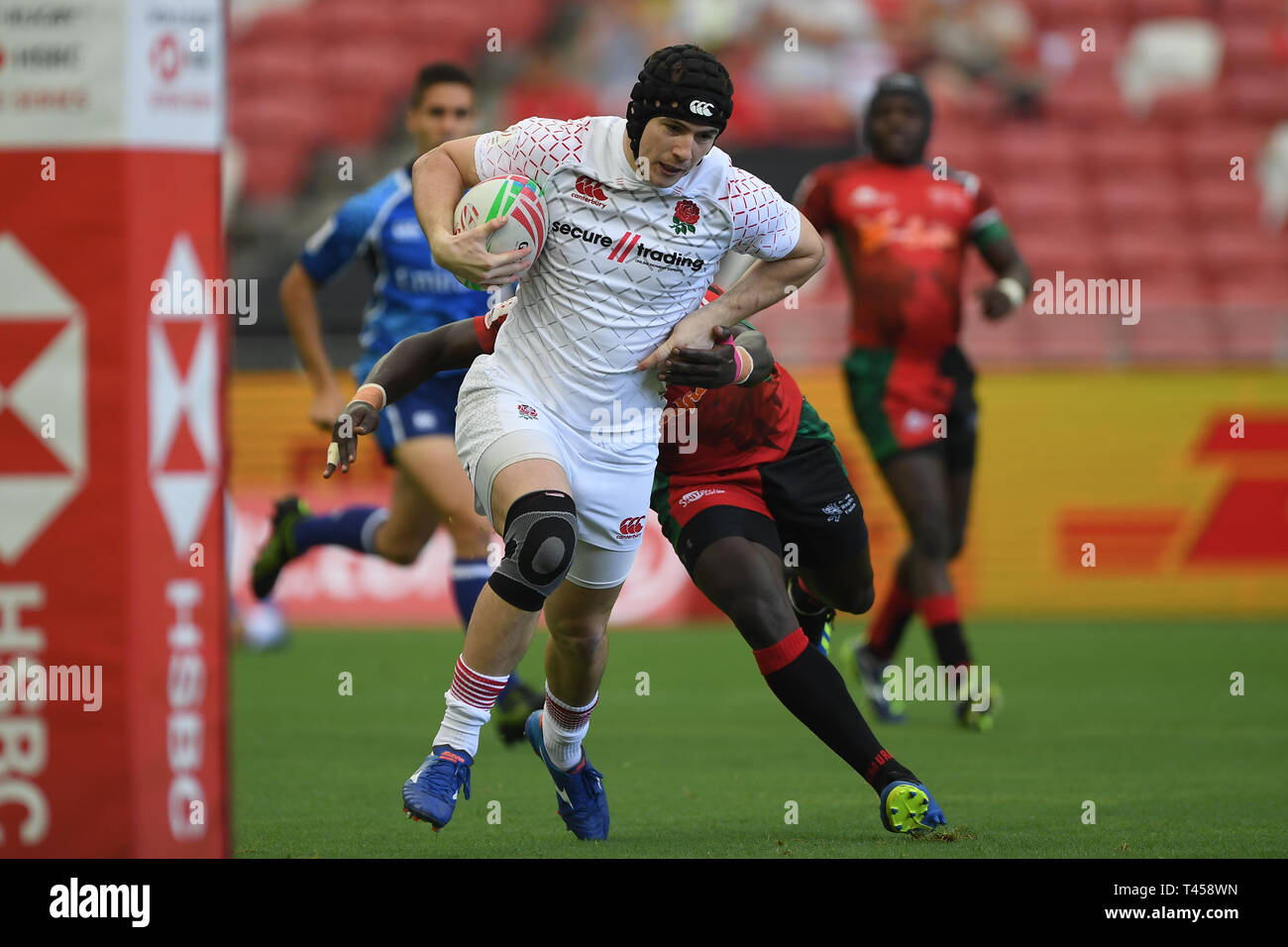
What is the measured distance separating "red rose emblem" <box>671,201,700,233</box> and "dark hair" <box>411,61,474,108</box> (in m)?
3.00

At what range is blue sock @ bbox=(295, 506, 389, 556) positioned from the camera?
8.66 meters

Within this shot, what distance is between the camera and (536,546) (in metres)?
4.94

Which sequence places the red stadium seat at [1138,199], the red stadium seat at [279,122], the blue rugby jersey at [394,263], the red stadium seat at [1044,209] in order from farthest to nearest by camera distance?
the red stadium seat at [279,122]
the red stadium seat at [1138,199]
the red stadium seat at [1044,209]
the blue rugby jersey at [394,263]

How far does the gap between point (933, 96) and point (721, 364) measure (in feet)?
47.9

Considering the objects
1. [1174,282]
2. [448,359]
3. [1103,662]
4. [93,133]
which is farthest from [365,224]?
[1174,282]

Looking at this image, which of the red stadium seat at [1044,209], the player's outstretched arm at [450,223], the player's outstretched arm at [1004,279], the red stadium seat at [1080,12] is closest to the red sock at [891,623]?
the player's outstretched arm at [1004,279]

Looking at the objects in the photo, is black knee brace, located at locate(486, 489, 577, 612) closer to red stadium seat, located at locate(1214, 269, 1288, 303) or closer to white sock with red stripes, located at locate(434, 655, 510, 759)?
white sock with red stripes, located at locate(434, 655, 510, 759)

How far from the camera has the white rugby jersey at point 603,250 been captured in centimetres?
524

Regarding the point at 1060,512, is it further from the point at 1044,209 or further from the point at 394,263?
the point at 394,263

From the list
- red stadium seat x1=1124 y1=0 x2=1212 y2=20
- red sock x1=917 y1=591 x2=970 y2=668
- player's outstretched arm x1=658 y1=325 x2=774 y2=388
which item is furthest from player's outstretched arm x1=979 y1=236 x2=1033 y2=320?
red stadium seat x1=1124 y1=0 x2=1212 y2=20

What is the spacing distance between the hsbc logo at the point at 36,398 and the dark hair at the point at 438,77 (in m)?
4.54

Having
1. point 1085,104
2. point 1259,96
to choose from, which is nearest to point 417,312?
point 1085,104

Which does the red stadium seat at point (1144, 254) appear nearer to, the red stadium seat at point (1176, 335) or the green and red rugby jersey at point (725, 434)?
the red stadium seat at point (1176, 335)
